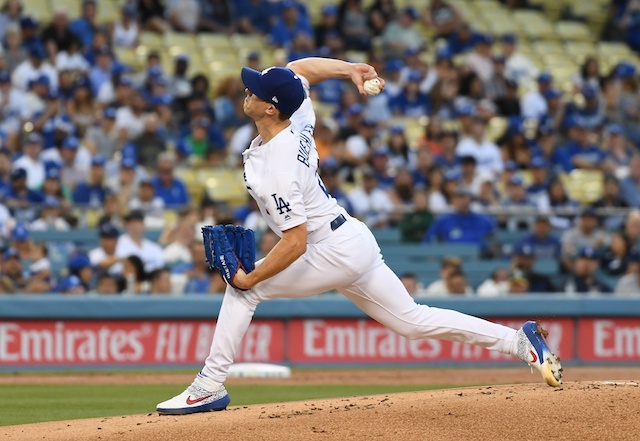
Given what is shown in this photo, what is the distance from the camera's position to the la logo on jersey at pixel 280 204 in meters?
5.75

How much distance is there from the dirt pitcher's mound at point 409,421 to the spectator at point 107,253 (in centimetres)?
556

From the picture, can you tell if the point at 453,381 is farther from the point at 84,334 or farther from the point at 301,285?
the point at 301,285

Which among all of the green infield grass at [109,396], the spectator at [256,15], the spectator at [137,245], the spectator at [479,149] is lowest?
the green infield grass at [109,396]

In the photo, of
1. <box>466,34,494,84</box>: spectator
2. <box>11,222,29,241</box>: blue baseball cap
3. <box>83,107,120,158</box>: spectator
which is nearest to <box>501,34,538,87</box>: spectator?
<box>466,34,494,84</box>: spectator

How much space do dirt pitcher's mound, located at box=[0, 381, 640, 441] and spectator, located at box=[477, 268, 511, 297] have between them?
6322mm

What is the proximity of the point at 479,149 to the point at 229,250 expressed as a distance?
9.25m

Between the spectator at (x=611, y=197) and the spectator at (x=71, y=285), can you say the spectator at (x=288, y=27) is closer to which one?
the spectator at (x=611, y=197)

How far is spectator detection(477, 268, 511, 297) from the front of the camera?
12.6 m

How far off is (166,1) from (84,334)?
22.0ft

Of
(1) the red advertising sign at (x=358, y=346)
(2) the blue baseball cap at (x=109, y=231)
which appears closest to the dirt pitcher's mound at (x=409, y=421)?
(1) the red advertising sign at (x=358, y=346)

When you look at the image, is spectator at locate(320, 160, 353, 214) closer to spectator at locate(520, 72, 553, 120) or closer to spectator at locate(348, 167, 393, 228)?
spectator at locate(348, 167, 393, 228)

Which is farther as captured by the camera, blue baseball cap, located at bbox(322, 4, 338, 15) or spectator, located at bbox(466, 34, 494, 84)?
blue baseball cap, located at bbox(322, 4, 338, 15)

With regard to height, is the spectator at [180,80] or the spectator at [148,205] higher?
the spectator at [180,80]

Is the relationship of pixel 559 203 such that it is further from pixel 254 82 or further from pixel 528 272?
pixel 254 82
